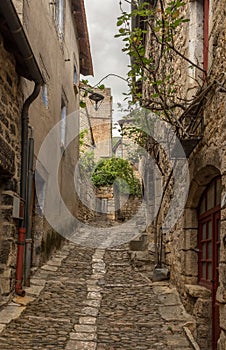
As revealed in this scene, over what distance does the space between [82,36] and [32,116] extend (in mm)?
7313

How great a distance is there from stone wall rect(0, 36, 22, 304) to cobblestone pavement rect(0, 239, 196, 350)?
0.47 metres

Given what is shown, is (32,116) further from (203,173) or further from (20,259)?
(203,173)

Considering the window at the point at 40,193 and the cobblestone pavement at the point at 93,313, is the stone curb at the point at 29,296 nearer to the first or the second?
the cobblestone pavement at the point at 93,313

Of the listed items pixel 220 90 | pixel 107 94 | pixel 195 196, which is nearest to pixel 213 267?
pixel 195 196

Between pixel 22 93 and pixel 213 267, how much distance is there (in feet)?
10.5

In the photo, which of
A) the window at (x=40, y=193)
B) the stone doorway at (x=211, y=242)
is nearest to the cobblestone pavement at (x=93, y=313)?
the stone doorway at (x=211, y=242)

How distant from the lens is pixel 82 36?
1312cm

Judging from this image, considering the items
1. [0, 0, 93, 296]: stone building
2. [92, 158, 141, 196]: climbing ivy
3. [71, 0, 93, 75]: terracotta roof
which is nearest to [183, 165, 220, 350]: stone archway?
[0, 0, 93, 296]: stone building

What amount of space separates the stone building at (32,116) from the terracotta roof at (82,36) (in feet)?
0.14

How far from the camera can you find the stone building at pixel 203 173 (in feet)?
13.6

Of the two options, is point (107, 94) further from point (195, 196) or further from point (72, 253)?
point (195, 196)

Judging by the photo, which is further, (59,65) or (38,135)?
(59,65)

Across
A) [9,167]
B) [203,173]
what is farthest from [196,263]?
[9,167]

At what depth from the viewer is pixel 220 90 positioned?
156 inches
